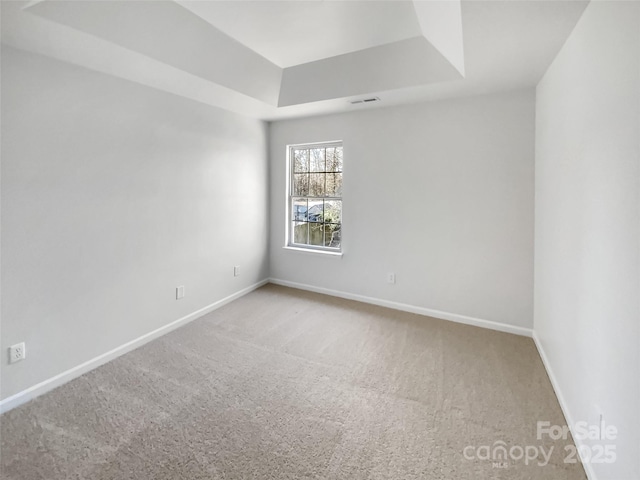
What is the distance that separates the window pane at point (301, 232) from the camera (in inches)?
174

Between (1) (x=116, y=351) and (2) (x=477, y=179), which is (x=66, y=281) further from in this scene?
(2) (x=477, y=179)

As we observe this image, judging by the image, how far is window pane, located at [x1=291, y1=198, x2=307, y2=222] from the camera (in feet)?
14.4

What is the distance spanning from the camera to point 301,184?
14.4 ft

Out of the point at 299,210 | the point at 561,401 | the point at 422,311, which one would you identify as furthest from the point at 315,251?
the point at 561,401

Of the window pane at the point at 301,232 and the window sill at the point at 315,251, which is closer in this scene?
the window sill at the point at 315,251

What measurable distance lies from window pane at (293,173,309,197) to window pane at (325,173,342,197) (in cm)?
33

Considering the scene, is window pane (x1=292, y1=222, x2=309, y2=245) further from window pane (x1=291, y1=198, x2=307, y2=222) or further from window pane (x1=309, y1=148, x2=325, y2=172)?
window pane (x1=309, y1=148, x2=325, y2=172)

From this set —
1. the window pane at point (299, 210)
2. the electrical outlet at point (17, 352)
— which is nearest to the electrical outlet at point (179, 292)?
the electrical outlet at point (17, 352)

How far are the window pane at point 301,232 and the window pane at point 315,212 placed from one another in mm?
131

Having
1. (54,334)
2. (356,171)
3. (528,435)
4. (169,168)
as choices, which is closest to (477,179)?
(356,171)

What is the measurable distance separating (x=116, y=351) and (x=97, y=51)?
2.25m

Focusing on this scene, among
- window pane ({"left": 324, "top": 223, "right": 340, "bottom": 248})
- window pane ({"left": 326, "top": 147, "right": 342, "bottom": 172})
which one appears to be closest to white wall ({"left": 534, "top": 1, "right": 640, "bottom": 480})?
window pane ({"left": 326, "top": 147, "right": 342, "bottom": 172})

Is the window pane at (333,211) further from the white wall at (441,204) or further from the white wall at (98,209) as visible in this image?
the white wall at (98,209)

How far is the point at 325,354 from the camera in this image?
2703 millimetres
